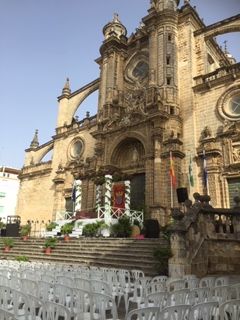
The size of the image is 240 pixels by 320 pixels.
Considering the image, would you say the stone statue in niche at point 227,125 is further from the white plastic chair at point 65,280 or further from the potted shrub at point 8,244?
the white plastic chair at point 65,280

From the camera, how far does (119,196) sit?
69.6ft

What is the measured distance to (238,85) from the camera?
18672mm

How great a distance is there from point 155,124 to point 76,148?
10.8 m

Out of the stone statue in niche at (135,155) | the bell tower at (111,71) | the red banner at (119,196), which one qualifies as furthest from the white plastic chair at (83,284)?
the bell tower at (111,71)

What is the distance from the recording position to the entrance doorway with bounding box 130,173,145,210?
21.5 meters

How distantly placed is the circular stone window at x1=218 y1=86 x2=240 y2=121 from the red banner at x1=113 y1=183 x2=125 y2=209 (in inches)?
337

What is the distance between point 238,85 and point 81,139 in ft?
49.5

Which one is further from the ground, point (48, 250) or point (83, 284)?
point (48, 250)

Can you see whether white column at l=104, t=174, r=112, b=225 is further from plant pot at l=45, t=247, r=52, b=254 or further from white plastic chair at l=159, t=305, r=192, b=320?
white plastic chair at l=159, t=305, r=192, b=320

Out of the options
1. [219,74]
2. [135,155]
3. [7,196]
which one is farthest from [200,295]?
[7,196]

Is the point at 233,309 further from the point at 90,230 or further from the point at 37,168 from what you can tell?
the point at 37,168

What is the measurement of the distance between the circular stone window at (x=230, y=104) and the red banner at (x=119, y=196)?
28.1 ft

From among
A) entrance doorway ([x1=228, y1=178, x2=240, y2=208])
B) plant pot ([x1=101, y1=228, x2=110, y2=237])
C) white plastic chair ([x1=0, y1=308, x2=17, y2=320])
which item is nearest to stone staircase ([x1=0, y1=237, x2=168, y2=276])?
plant pot ([x1=101, y1=228, x2=110, y2=237])

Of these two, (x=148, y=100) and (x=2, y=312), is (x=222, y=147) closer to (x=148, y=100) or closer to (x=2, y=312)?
(x=148, y=100)
